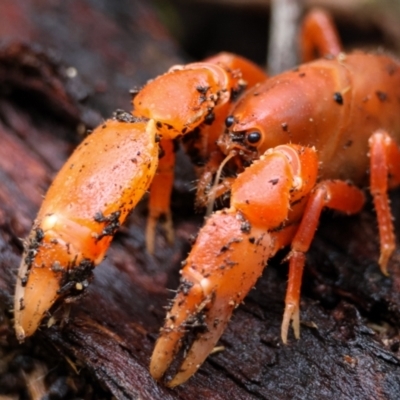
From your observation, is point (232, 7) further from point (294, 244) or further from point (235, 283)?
point (235, 283)

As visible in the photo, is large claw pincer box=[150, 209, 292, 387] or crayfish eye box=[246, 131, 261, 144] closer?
large claw pincer box=[150, 209, 292, 387]

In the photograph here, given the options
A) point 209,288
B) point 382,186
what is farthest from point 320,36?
point 209,288

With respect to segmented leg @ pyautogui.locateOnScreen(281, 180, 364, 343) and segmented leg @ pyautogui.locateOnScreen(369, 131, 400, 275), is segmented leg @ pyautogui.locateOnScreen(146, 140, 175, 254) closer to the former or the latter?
segmented leg @ pyautogui.locateOnScreen(281, 180, 364, 343)

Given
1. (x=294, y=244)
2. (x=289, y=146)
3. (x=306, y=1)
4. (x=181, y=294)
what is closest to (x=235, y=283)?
(x=181, y=294)

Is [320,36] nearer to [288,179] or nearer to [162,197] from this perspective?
[162,197]

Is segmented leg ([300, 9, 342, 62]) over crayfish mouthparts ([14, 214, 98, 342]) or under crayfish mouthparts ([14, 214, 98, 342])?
over

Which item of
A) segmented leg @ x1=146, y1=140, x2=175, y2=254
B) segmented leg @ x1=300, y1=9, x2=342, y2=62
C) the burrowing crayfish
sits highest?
segmented leg @ x1=300, y1=9, x2=342, y2=62

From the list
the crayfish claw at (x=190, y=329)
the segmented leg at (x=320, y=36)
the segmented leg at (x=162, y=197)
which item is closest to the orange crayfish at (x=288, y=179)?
the crayfish claw at (x=190, y=329)

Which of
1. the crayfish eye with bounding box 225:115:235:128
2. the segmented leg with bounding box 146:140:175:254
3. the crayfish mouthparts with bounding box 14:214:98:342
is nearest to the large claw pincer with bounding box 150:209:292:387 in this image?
the crayfish mouthparts with bounding box 14:214:98:342
